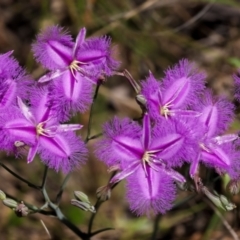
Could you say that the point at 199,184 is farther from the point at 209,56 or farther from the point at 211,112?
the point at 209,56

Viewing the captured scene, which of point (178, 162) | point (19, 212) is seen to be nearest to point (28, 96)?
point (19, 212)

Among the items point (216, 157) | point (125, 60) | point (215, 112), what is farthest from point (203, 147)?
point (125, 60)

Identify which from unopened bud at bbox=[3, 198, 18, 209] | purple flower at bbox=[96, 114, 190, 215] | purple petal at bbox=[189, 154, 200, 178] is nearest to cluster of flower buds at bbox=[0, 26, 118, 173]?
purple flower at bbox=[96, 114, 190, 215]

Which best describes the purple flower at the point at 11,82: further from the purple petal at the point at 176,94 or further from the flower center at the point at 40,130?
the purple petal at the point at 176,94

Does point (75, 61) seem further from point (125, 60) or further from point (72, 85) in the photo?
point (125, 60)

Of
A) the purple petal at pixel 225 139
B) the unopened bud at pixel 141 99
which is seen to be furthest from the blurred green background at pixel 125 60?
the unopened bud at pixel 141 99

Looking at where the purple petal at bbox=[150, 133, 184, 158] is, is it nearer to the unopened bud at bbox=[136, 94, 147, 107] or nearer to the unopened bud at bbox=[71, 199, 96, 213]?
the unopened bud at bbox=[136, 94, 147, 107]
